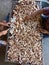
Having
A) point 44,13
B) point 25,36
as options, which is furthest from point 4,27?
point 44,13

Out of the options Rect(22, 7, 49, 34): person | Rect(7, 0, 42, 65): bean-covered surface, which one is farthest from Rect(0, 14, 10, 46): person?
Rect(22, 7, 49, 34): person

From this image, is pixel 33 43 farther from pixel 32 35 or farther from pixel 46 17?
pixel 46 17

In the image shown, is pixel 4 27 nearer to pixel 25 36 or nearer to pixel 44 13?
pixel 25 36

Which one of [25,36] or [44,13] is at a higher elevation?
[44,13]

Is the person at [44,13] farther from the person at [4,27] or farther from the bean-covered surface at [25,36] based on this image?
the person at [4,27]

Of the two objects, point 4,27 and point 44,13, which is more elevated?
point 44,13

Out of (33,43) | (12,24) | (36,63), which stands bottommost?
(36,63)

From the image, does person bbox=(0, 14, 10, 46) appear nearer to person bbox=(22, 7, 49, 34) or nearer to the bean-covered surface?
the bean-covered surface

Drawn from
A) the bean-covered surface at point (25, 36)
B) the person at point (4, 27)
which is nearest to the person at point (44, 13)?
the bean-covered surface at point (25, 36)

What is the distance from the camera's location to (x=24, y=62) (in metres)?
1.45

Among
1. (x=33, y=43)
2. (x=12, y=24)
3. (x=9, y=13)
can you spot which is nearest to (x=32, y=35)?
(x=33, y=43)

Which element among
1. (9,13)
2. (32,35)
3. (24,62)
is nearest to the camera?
(24,62)

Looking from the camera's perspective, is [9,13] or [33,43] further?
[9,13]

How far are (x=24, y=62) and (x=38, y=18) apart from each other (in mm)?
411
